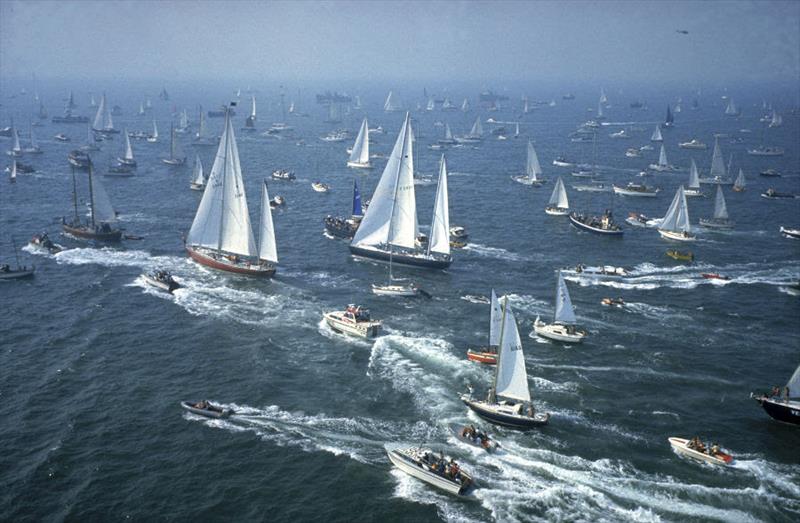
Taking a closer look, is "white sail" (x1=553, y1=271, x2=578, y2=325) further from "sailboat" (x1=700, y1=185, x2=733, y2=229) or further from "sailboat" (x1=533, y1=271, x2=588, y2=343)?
"sailboat" (x1=700, y1=185, x2=733, y2=229)

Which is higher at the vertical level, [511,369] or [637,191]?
[637,191]

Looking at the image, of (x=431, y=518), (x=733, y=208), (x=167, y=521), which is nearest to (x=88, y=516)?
(x=167, y=521)

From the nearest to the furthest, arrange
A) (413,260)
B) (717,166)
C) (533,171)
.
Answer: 1. (413,260)
2. (533,171)
3. (717,166)

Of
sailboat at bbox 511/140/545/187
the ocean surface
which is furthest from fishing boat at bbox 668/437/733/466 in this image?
sailboat at bbox 511/140/545/187

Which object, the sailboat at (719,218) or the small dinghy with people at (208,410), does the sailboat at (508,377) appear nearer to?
the small dinghy with people at (208,410)

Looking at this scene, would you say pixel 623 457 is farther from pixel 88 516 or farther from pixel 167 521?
pixel 88 516

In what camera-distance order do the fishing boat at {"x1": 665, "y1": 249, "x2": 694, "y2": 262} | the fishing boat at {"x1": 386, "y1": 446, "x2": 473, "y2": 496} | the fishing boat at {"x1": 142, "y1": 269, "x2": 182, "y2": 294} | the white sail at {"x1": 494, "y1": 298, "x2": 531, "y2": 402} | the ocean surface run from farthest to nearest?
the fishing boat at {"x1": 665, "y1": 249, "x2": 694, "y2": 262} < the fishing boat at {"x1": 142, "y1": 269, "x2": 182, "y2": 294} < the white sail at {"x1": 494, "y1": 298, "x2": 531, "y2": 402} < the ocean surface < the fishing boat at {"x1": 386, "y1": 446, "x2": 473, "y2": 496}

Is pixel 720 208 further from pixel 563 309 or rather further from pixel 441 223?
pixel 563 309

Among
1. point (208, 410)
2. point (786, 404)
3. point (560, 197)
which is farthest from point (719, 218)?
point (208, 410)
